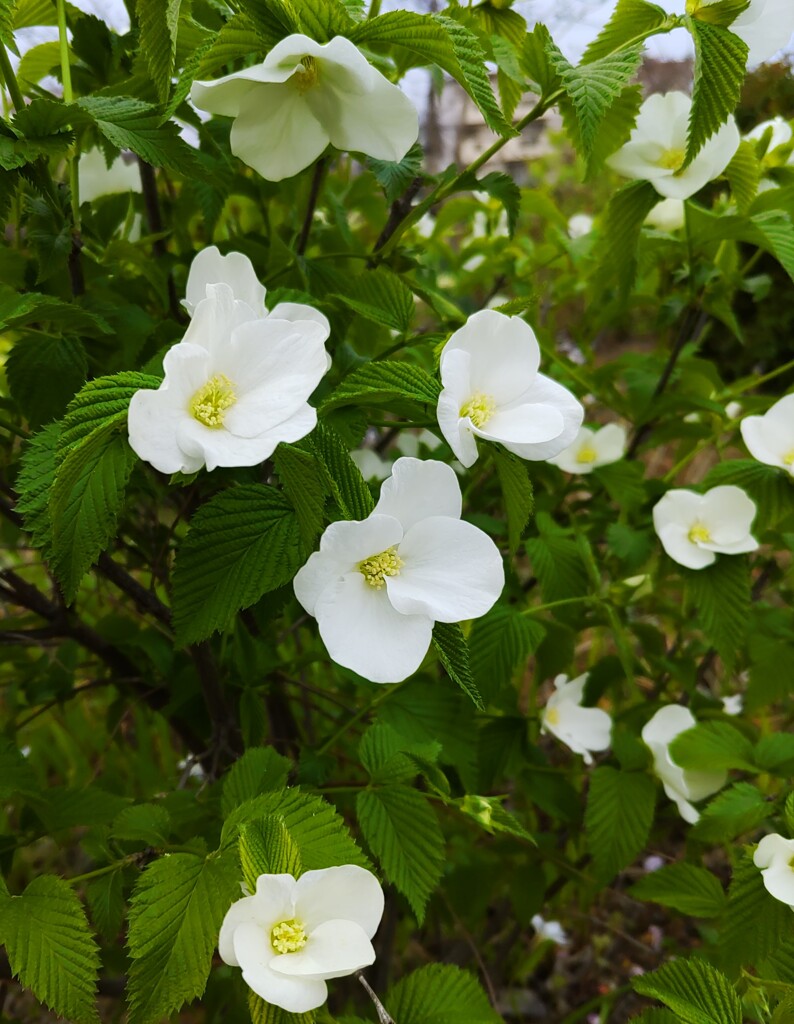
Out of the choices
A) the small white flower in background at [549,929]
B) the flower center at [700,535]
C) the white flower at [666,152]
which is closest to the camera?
the white flower at [666,152]

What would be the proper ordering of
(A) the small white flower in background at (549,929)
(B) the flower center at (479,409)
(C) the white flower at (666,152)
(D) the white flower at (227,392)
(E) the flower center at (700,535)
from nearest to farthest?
(D) the white flower at (227,392)
(B) the flower center at (479,409)
(C) the white flower at (666,152)
(E) the flower center at (700,535)
(A) the small white flower in background at (549,929)

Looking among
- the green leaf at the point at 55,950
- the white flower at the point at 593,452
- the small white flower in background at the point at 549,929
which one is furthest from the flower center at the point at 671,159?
the small white flower in background at the point at 549,929

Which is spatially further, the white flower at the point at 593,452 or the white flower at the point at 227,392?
the white flower at the point at 593,452

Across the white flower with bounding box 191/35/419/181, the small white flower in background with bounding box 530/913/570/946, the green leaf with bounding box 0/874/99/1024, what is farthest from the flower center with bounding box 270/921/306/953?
the small white flower in background with bounding box 530/913/570/946

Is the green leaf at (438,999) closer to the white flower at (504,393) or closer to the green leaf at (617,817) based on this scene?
the green leaf at (617,817)

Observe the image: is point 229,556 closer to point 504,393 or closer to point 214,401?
point 214,401

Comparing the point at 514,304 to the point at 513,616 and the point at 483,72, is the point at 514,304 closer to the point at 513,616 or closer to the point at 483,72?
the point at 483,72

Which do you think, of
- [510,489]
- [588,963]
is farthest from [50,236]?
[588,963]

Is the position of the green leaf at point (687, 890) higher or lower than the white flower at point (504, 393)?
lower
